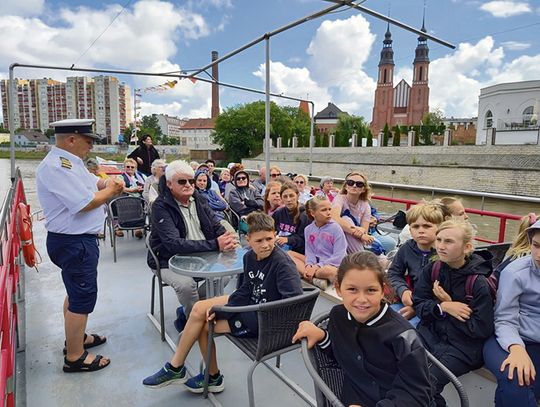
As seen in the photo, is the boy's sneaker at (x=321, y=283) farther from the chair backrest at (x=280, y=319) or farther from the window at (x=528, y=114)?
the window at (x=528, y=114)

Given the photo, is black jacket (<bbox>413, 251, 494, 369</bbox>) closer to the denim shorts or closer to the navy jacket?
the navy jacket

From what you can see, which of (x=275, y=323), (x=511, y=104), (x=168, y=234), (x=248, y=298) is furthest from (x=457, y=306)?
(x=511, y=104)

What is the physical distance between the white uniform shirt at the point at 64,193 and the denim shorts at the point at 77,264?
6cm

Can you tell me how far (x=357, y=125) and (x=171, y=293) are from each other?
211 ft

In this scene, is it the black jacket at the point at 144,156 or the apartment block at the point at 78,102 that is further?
the apartment block at the point at 78,102

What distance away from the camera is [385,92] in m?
84.9

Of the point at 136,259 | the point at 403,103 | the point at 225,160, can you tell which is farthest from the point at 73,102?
the point at 136,259

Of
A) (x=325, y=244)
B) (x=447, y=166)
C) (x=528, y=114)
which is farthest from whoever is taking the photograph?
(x=528, y=114)

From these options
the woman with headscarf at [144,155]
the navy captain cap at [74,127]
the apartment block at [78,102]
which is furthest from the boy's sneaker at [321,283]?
the apartment block at [78,102]

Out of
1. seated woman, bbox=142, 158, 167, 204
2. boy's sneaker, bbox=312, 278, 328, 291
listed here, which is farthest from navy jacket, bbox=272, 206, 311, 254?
seated woman, bbox=142, 158, 167, 204

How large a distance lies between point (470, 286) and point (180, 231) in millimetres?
1998

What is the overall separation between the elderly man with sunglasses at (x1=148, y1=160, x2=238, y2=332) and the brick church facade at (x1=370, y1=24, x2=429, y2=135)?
3253 inches

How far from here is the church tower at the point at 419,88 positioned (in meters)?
81.7

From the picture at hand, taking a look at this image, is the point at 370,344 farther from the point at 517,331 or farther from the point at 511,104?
the point at 511,104
